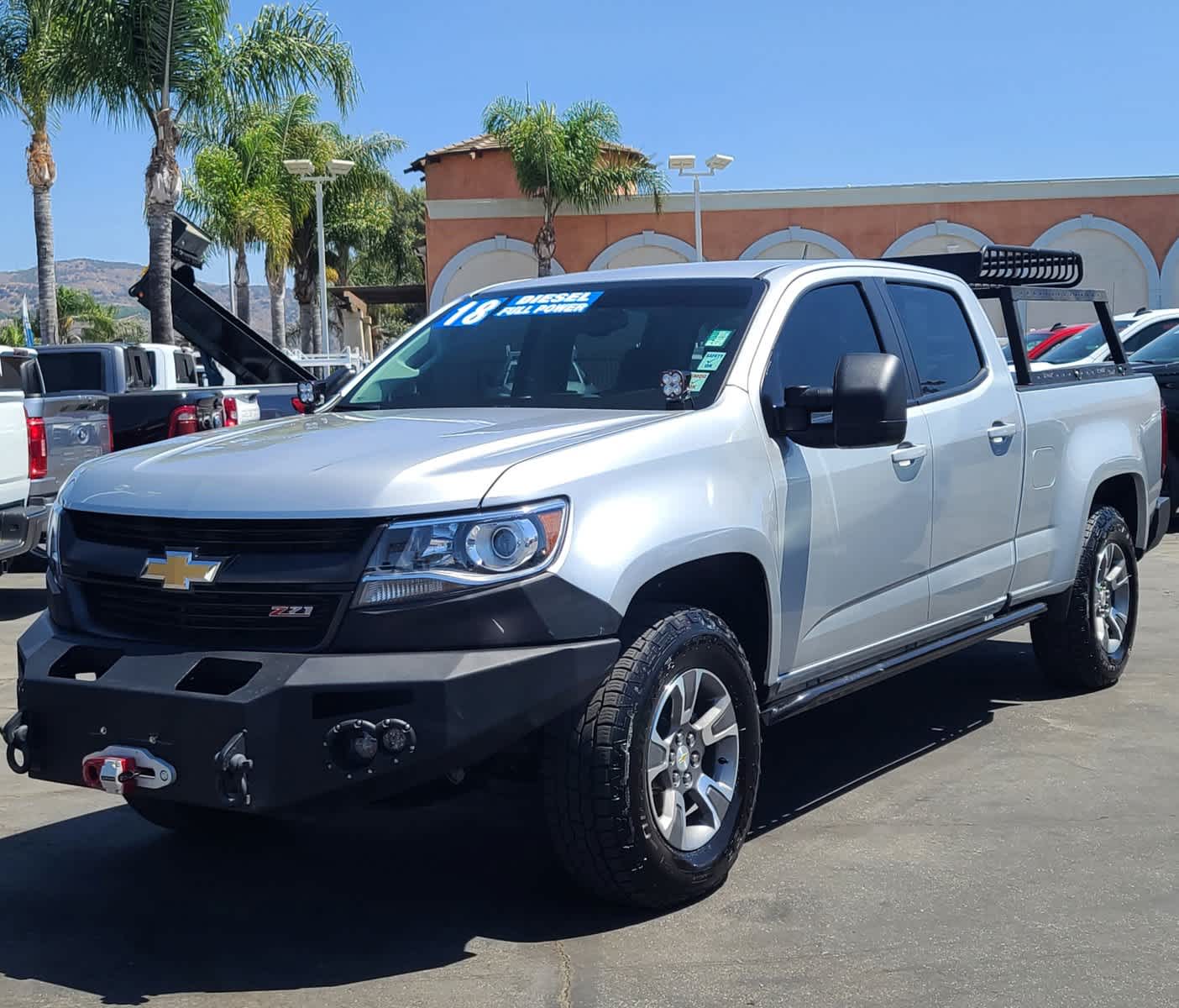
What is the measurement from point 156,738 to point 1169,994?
2.54 m

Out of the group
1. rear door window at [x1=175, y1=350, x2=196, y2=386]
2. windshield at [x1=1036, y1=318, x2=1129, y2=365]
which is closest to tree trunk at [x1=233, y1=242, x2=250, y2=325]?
rear door window at [x1=175, y1=350, x2=196, y2=386]

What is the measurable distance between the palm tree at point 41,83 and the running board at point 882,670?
66.3 feet

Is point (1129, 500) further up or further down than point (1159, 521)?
further up

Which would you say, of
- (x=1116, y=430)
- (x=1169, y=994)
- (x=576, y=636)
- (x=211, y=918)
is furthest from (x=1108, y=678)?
(x=211, y=918)

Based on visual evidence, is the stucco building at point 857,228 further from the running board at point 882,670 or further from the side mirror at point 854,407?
the side mirror at point 854,407

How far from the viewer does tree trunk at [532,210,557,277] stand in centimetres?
3762

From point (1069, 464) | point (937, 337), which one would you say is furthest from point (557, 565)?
point (1069, 464)

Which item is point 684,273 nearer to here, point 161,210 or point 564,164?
point 161,210

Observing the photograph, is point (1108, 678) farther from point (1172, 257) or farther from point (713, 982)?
point (1172, 257)

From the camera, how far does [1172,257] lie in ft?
121

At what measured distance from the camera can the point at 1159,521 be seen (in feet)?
24.0

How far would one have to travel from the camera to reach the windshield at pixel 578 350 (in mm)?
4730

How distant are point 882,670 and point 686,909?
134 centimetres

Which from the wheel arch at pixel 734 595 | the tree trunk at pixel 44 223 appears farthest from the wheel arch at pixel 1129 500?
the tree trunk at pixel 44 223
